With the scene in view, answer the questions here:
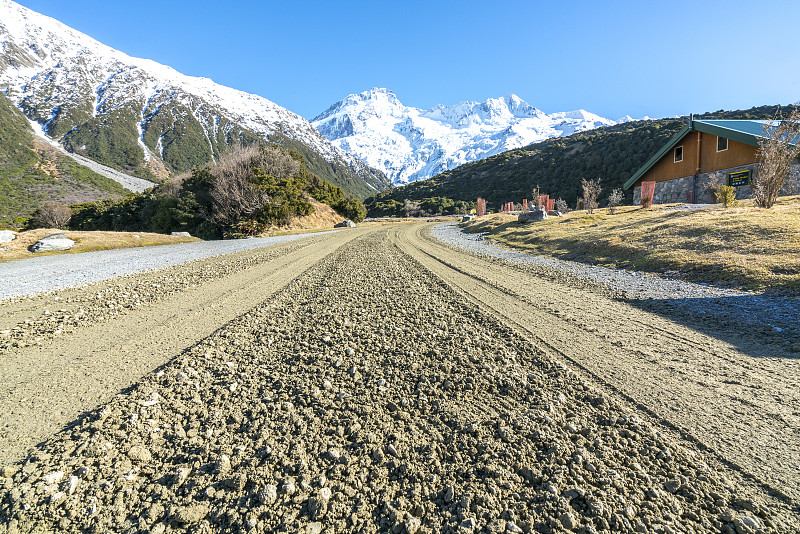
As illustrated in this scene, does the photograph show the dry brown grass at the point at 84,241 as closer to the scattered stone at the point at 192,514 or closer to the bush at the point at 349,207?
the scattered stone at the point at 192,514

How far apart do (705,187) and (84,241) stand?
43.2 meters

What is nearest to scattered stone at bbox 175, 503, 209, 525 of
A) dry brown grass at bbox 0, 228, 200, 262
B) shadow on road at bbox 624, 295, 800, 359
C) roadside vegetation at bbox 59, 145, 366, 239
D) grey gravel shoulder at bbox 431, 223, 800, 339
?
shadow on road at bbox 624, 295, 800, 359

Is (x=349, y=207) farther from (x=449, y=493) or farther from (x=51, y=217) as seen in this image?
(x=449, y=493)

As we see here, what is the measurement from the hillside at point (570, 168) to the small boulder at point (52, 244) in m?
63.6

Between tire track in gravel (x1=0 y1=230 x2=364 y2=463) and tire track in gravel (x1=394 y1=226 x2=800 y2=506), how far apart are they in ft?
16.0

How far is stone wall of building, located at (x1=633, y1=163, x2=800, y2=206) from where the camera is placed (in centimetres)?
2103

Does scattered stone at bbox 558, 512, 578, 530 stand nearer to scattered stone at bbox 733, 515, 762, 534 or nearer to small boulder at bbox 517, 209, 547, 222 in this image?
scattered stone at bbox 733, 515, 762, 534

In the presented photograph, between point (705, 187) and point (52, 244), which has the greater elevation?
point (705, 187)

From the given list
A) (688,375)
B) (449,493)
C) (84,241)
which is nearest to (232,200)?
(84,241)

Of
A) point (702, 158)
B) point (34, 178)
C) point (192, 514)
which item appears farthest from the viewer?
point (34, 178)

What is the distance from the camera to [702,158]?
25.1 meters

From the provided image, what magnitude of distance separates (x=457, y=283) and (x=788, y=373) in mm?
5267

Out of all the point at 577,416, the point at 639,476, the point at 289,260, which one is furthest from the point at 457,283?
the point at 289,260

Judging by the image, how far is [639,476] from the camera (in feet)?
6.75
